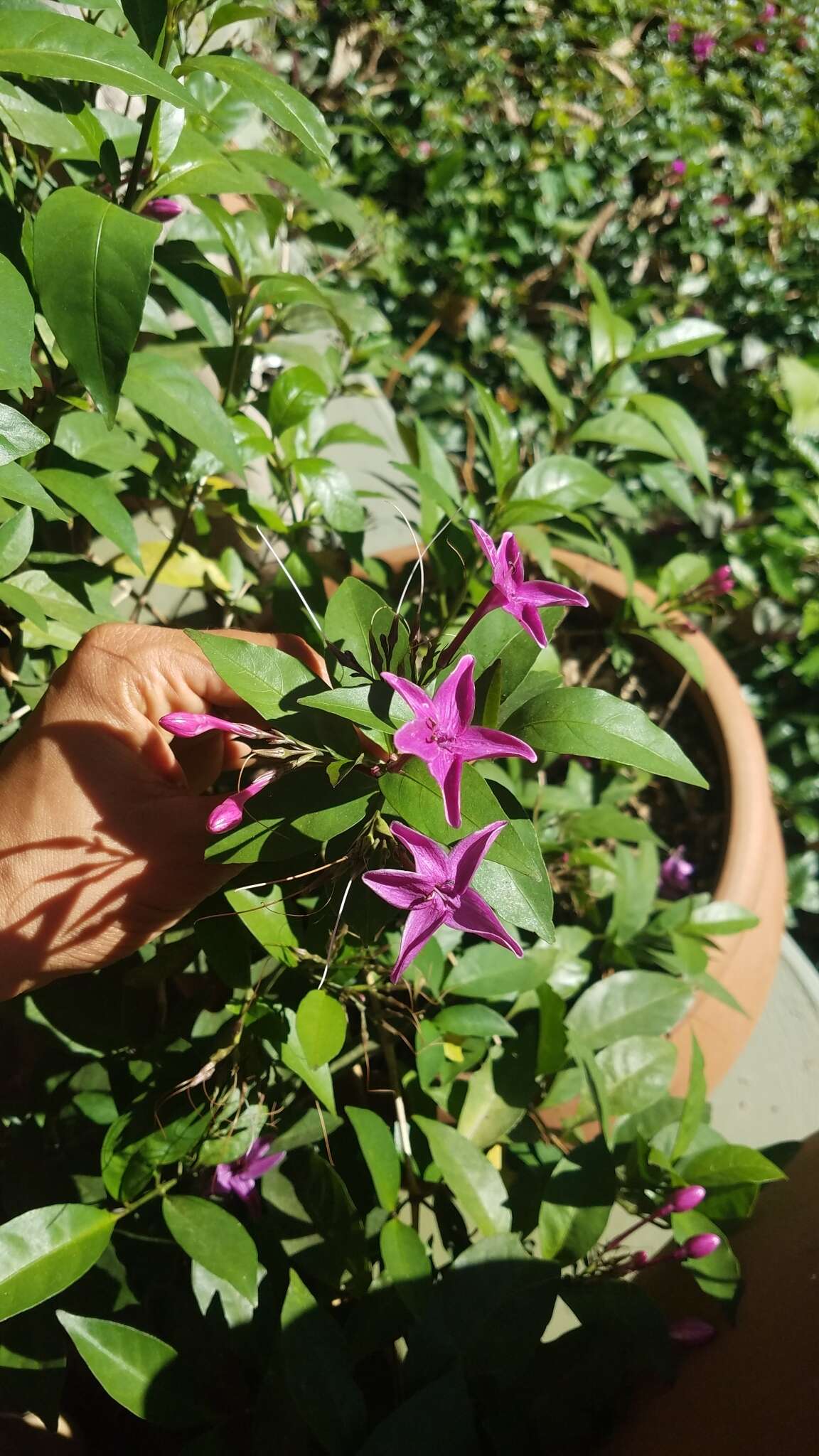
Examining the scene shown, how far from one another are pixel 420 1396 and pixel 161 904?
424mm

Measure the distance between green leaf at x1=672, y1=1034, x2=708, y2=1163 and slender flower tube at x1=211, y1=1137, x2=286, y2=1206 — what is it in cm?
42

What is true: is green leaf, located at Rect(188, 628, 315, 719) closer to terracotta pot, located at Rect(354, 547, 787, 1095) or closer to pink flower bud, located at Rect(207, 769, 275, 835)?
pink flower bud, located at Rect(207, 769, 275, 835)

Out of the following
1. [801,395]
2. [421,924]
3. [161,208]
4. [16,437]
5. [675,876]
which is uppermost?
[161,208]

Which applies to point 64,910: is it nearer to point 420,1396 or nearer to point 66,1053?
point 66,1053

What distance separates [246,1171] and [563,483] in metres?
0.86

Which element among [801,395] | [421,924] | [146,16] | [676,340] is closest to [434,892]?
[421,924]

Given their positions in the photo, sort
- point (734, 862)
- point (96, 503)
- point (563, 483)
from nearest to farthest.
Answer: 1. point (96, 503)
2. point (563, 483)
3. point (734, 862)

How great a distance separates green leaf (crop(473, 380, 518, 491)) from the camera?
1104 mm

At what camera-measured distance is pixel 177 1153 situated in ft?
2.71

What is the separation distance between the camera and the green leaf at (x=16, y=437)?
22.8 inches

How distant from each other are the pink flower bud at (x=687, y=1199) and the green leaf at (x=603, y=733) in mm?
472

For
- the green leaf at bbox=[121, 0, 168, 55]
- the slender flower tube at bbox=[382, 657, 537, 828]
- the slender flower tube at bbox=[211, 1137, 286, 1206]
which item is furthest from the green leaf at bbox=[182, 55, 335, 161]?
the slender flower tube at bbox=[211, 1137, 286, 1206]

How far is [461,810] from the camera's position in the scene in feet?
1.86

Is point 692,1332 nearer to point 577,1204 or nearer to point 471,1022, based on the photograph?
point 577,1204
